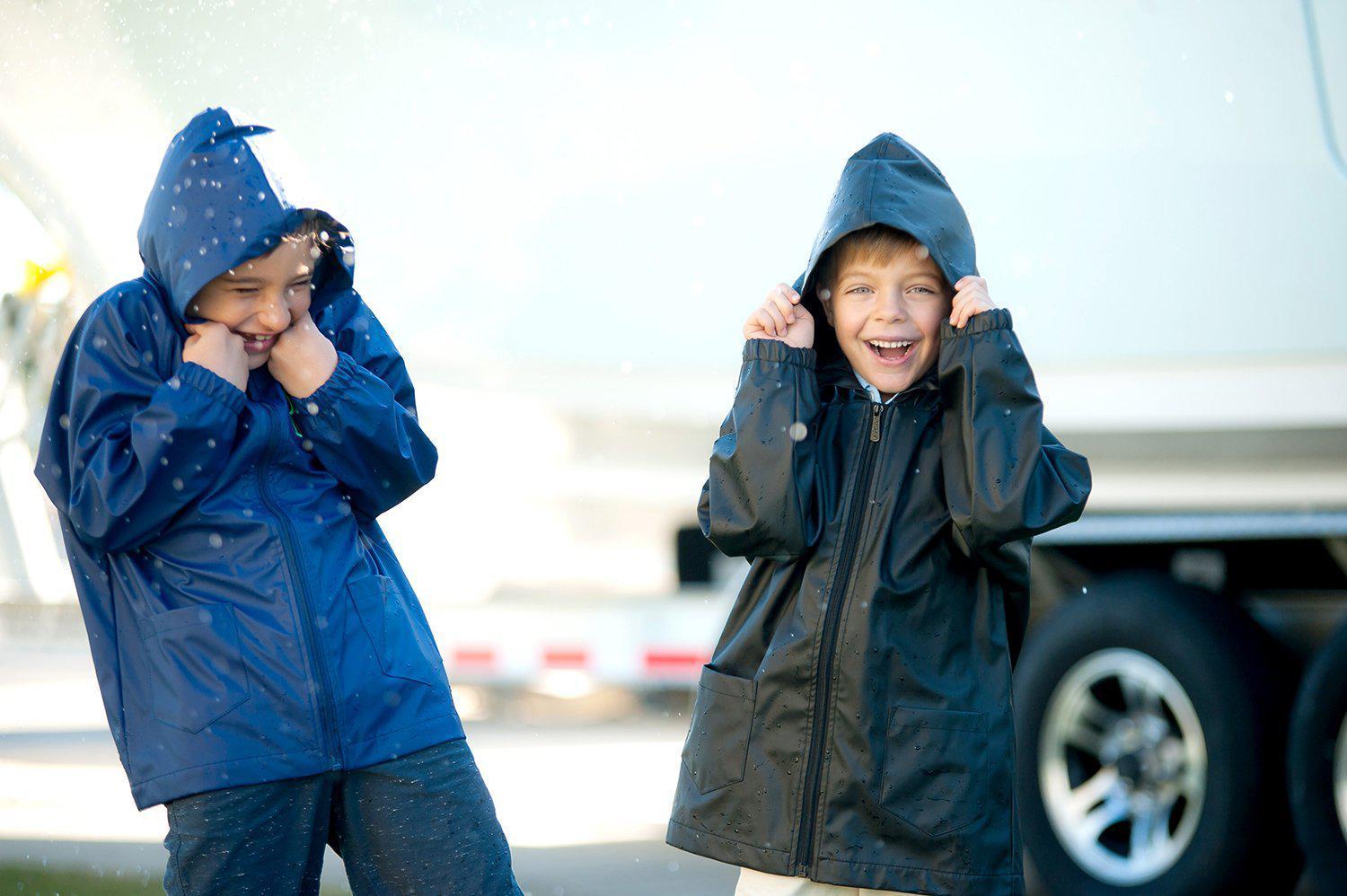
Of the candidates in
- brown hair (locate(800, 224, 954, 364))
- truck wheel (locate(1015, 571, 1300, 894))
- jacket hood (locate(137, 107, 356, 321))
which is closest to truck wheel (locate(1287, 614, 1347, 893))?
truck wheel (locate(1015, 571, 1300, 894))

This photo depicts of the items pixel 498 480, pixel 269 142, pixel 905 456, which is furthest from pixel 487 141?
pixel 905 456

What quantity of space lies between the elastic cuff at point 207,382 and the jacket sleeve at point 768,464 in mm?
759

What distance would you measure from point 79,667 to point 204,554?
3.21 metres

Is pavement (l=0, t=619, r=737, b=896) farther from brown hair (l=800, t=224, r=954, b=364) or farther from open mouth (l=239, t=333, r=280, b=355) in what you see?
open mouth (l=239, t=333, r=280, b=355)

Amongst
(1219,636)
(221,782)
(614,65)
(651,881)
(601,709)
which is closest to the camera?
(221,782)

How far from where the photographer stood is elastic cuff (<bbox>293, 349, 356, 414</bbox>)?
8.33 ft

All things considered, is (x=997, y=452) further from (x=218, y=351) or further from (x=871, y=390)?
(x=218, y=351)

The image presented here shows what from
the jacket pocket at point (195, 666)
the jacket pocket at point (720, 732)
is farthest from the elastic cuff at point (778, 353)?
the jacket pocket at point (195, 666)

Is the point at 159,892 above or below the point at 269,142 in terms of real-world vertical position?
below

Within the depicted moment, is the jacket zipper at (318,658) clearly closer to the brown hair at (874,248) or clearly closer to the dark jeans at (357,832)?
the dark jeans at (357,832)

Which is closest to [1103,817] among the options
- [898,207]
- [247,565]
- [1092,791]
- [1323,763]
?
[1092,791]

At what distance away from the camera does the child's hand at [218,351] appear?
8.11 feet

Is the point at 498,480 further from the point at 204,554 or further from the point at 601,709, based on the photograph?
the point at 204,554

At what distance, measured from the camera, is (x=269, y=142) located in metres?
2.62
